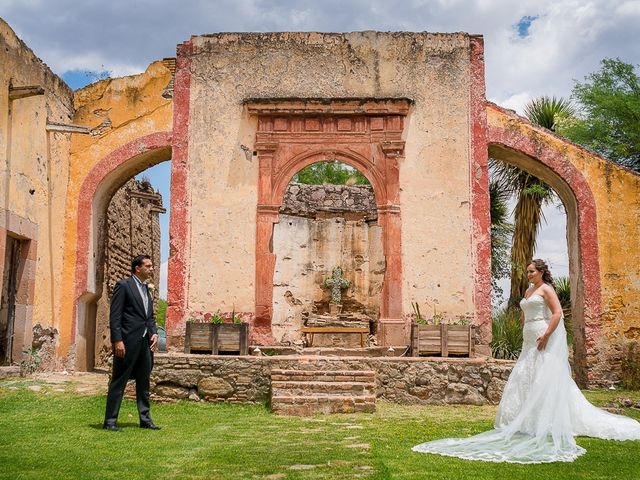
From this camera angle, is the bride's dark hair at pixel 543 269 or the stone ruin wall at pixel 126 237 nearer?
the bride's dark hair at pixel 543 269

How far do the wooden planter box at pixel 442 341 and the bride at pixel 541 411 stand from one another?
343 cm

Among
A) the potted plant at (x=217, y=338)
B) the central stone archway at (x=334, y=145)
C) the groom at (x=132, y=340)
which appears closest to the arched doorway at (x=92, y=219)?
the central stone archway at (x=334, y=145)

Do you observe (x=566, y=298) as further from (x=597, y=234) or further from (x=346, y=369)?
(x=346, y=369)

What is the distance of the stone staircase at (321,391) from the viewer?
Answer: 26.7 feet

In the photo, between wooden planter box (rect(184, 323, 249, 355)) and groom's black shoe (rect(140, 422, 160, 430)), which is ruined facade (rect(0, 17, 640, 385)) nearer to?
wooden planter box (rect(184, 323, 249, 355))

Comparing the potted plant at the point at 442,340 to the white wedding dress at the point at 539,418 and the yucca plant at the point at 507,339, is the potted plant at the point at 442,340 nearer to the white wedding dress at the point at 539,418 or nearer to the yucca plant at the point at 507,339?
the white wedding dress at the point at 539,418

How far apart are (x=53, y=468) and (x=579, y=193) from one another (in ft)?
33.2

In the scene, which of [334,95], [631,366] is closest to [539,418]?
[631,366]

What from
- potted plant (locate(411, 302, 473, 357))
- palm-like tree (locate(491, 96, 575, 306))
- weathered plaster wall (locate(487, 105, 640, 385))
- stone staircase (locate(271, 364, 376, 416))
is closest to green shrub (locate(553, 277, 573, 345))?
palm-like tree (locate(491, 96, 575, 306))

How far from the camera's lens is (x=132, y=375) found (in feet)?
22.7

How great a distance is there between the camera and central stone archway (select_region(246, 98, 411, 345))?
1166 cm

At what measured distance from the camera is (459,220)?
462 inches

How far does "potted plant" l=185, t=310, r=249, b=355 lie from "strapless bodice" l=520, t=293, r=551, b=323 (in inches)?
176

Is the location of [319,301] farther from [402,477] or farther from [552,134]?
[402,477]
